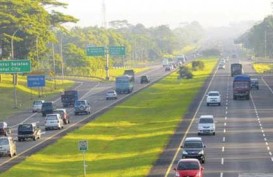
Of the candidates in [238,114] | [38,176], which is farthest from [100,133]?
[38,176]

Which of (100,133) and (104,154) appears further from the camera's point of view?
(100,133)

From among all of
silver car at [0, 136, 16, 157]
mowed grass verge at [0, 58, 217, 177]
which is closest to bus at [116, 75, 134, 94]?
mowed grass verge at [0, 58, 217, 177]

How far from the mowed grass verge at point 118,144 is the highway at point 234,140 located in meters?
1.43

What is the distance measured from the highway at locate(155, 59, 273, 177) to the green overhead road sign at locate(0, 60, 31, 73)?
88.2ft

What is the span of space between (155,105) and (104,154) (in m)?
50.9

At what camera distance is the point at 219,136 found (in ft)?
237

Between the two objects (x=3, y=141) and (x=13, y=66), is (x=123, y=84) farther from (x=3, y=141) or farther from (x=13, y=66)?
(x=3, y=141)

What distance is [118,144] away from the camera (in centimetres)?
7062

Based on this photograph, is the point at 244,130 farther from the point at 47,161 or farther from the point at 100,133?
the point at 47,161

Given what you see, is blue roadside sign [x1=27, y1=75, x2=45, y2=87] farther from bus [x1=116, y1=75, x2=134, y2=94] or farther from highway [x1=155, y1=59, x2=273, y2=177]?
highway [x1=155, y1=59, x2=273, y2=177]

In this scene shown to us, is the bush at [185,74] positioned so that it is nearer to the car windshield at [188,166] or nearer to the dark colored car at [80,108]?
the dark colored car at [80,108]

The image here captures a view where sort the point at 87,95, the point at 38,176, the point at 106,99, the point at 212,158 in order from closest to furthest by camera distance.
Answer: the point at 38,176
the point at 212,158
the point at 106,99
the point at 87,95

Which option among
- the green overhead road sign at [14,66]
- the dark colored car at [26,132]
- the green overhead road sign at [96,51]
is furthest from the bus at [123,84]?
the dark colored car at [26,132]

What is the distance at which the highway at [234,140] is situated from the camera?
169 ft
